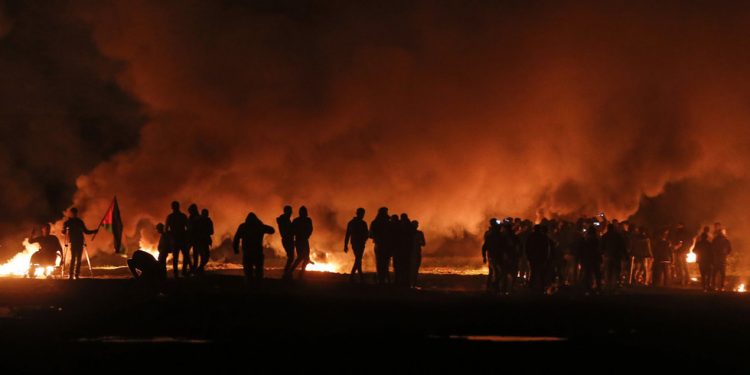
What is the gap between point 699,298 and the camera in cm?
1744

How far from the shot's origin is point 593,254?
19.1 metres

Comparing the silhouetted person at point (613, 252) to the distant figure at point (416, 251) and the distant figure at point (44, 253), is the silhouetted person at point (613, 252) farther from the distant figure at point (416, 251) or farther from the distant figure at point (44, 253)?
the distant figure at point (44, 253)

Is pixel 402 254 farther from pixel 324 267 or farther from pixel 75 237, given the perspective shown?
pixel 324 267

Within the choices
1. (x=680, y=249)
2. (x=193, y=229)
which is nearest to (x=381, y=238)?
(x=193, y=229)

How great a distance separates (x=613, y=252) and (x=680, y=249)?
14.7 ft

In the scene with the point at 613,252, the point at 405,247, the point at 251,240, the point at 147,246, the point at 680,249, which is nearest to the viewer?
the point at 251,240

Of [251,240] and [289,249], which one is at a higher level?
[251,240]

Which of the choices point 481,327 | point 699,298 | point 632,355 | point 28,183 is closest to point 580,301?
point 699,298

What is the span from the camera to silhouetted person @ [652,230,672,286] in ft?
72.7

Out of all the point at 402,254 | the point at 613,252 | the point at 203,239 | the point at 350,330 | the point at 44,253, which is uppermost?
the point at 203,239

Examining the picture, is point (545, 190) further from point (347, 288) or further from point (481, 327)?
point (481, 327)

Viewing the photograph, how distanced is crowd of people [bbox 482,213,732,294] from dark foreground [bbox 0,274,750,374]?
1.34 metres

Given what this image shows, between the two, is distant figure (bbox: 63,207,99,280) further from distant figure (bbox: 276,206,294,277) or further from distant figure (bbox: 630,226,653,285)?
distant figure (bbox: 630,226,653,285)

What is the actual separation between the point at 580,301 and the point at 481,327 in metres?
4.15
